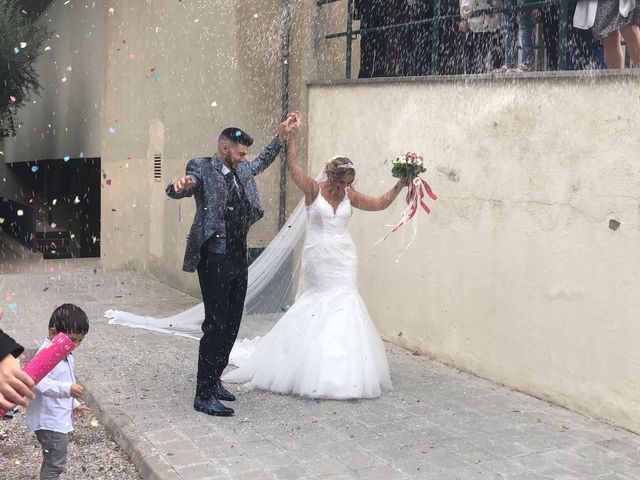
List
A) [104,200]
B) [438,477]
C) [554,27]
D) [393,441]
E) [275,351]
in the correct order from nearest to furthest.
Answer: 1. [438,477]
2. [393,441]
3. [275,351]
4. [554,27]
5. [104,200]

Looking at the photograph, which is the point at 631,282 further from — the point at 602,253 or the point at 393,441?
the point at 393,441

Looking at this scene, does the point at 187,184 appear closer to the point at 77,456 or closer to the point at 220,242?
the point at 220,242

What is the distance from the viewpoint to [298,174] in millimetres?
6219

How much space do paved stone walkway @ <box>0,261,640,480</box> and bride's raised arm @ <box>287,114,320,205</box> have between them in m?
1.55

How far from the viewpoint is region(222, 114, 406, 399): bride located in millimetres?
6117

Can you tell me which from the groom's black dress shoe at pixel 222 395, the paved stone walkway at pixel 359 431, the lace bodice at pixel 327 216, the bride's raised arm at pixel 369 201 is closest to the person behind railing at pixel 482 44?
the bride's raised arm at pixel 369 201

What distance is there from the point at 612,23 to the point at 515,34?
1.16 m

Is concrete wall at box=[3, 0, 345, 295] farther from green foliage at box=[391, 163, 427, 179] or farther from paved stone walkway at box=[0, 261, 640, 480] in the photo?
paved stone walkway at box=[0, 261, 640, 480]

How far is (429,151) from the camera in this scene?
24.0 feet

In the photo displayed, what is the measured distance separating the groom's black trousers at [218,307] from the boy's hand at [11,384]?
3.11 metres

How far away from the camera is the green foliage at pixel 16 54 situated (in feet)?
58.7

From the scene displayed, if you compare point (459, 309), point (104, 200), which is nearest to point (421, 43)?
point (459, 309)

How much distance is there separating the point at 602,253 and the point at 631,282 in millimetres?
299

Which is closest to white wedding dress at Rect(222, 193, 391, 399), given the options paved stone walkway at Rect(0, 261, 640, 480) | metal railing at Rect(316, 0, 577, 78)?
paved stone walkway at Rect(0, 261, 640, 480)
